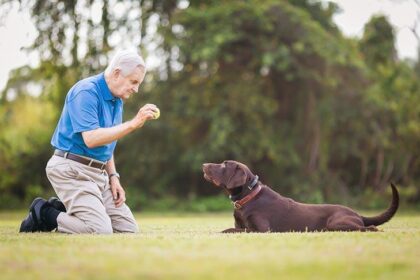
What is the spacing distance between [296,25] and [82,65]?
550 centimetres

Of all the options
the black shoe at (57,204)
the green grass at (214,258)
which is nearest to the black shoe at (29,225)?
the black shoe at (57,204)

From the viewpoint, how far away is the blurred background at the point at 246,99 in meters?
18.2

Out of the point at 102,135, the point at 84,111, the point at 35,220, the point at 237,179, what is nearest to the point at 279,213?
the point at 237,179

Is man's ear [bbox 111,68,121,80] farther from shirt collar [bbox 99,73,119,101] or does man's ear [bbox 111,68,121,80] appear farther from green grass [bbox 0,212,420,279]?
green grass [bbox 0,212,420,279]

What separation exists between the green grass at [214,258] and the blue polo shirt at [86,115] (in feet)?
4.56

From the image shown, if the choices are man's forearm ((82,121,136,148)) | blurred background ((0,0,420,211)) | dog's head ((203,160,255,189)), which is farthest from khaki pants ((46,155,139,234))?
blurred background ((0,0,420,211))

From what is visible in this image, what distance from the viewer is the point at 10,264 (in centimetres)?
429

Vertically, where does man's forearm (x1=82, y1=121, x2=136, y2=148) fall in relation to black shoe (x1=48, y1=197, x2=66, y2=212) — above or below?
above

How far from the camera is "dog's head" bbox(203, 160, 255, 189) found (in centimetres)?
743

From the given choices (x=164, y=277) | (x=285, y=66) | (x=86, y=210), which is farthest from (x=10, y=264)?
(x=285, y=66)

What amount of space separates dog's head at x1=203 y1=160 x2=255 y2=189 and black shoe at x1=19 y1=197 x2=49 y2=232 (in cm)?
179

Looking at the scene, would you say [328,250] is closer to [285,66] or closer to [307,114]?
[285,66]

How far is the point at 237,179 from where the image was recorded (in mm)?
7438

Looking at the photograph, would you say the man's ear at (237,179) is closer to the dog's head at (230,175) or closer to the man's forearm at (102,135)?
the dog's head at (230,175)
